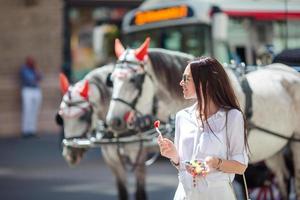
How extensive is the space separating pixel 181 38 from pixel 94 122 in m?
5.21

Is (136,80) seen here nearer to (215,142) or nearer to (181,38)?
(215,142)

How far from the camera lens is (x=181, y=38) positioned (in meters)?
13.5

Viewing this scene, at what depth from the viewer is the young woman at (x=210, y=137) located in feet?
13.8

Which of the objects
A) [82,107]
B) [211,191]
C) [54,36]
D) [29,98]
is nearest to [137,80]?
[82,107]

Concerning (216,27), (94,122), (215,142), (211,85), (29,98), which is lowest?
(29,98)

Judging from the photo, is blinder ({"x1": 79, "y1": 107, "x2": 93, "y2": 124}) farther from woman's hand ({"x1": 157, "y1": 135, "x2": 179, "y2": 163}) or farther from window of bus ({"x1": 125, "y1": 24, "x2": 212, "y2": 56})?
window of bus ({"x1": 125, "y1": 24, "x2": 212, "y2": 56})

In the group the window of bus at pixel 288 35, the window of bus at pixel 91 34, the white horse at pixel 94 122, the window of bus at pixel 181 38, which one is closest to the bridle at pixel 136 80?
the white horse at pixel 94 122

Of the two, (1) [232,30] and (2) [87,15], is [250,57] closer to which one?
(1) [232,30]

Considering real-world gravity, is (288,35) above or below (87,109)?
above

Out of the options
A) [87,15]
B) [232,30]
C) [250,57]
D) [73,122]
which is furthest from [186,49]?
[87,15]

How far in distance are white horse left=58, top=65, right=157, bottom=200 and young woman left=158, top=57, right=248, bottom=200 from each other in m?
3.55

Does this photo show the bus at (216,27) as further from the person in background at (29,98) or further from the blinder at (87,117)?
the person in background at (29,98)

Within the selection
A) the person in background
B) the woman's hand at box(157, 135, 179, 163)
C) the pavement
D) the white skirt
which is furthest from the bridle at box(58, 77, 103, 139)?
the person in background

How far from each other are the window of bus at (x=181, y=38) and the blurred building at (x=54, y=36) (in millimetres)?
6850
